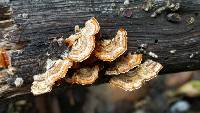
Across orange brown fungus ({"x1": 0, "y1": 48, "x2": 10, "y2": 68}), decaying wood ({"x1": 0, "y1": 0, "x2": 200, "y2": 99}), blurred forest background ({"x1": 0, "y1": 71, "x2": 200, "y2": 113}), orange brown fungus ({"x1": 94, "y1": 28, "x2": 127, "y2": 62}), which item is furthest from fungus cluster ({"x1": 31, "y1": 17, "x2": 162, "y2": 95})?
blurred forest background ({"x1": 0, "y1": 71, "x2": 200, "y2": 113})

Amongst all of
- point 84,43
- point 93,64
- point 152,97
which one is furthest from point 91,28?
point 152,97

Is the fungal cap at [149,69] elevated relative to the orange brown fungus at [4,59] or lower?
lower

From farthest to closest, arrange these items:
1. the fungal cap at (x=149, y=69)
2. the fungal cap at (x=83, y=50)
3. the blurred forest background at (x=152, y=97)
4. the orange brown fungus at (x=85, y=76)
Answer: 1. the blurred forest background at (x=152, y=97)
2. the fungal cap at (x=149, y=69)
3. the orange brown fungus at (x=85, y=76)
4. the fungal cap at (x=83, y=50)

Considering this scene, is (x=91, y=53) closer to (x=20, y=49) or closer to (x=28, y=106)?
(x=20, y=49)

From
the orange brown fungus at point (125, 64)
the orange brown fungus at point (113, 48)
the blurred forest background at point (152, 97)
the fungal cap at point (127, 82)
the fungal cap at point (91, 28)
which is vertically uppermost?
the fungal cap at point (91, 28)

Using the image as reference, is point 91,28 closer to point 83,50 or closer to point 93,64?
point 83,50

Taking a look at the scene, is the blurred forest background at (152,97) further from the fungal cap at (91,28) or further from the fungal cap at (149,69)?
the fungal cap at (91,28)

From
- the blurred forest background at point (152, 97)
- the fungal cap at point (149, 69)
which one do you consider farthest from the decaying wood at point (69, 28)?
the blurred forest background at point (152, 97)

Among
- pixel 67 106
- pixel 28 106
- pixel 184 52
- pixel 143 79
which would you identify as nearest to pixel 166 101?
pixel 67 106

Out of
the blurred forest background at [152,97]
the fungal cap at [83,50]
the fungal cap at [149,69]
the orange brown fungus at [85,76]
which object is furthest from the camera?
the blurred forest background at [152,97]
